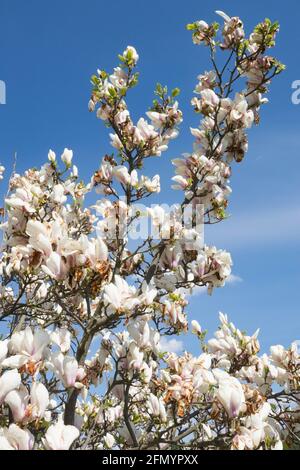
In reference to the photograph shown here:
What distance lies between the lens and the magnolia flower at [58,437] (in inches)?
112

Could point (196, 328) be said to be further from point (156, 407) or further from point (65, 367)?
point (65, 367)

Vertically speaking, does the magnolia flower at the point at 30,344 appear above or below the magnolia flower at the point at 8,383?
above

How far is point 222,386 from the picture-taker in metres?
3.28

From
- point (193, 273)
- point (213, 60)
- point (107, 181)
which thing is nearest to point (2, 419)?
point (193, 273)

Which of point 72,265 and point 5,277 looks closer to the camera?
point 72,265

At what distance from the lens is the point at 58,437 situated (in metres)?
2.88

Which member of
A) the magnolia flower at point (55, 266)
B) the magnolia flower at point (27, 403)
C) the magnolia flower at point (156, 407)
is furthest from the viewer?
the magnolia flower at point (156, 407)

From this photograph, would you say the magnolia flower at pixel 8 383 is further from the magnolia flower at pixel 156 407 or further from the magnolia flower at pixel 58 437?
the magnolia flower at pixel 156 407

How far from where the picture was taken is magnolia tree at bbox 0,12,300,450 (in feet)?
10.7

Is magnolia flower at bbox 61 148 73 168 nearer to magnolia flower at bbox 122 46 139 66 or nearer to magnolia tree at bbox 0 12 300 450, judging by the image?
magnolia tree at bbox 0 12 300 450

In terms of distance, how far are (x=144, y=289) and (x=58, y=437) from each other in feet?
4.46

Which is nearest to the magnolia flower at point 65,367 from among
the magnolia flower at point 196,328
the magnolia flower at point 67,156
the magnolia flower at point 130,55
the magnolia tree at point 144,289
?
the magnolia tree at point 144,289
